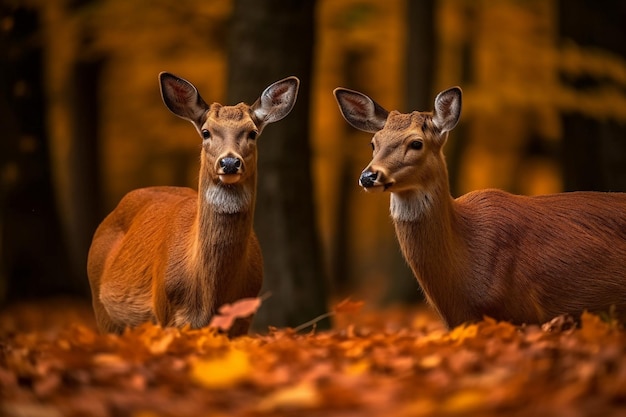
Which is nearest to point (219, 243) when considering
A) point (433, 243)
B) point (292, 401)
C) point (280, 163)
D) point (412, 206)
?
point (412, 206)

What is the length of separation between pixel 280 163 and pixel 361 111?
2.39 metres

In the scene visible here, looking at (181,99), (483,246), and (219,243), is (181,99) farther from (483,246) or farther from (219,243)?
(483,246)

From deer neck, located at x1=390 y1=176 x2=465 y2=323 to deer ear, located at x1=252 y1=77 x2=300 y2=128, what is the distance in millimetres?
1268

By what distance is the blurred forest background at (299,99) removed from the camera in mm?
9711

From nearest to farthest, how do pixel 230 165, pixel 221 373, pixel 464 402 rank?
1. pixel 464 402
2. pixel 221 373
3. pixel 230 165

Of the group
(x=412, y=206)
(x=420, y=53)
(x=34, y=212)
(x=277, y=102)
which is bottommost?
(x=34, y=212)

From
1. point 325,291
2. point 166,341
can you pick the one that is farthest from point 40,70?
point 166,341

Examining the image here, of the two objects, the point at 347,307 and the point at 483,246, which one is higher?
the point at 483,246

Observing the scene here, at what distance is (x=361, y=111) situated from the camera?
734cm

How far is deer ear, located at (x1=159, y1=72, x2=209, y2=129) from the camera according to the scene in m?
7.30

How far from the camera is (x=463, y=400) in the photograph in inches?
162

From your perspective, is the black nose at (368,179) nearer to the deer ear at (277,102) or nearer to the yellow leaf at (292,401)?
the deer ear at (277,102)

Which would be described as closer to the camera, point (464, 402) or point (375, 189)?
point (464, 402)

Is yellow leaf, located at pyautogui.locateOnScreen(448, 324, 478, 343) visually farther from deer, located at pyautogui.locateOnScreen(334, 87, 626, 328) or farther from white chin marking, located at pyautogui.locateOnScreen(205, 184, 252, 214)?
white chin marking, located at pyautogui.locateOnScreen(205, 184, 252, 214)
